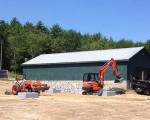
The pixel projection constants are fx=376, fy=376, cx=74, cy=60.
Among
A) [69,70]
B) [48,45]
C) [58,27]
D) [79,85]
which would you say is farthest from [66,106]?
[58,27]

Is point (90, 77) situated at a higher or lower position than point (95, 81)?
higher

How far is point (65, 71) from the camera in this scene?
48.8 m

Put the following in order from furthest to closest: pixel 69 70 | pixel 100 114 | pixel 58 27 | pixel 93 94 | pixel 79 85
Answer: pixel 58 27, pixel 69 70, pixel 79 85, pixel 93 94, pixel 100 114

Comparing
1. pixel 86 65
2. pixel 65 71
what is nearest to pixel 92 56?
pixel 86 65

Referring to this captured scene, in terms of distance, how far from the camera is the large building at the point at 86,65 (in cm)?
4312

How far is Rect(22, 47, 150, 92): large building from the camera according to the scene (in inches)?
1698

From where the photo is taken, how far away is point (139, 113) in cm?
2075

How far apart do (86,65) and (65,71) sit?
11.8 ft

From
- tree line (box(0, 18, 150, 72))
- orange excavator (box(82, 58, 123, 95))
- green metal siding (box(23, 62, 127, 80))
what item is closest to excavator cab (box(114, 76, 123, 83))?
orange excavator (box(82, 58, 123, 95))

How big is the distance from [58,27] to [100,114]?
12981 cm

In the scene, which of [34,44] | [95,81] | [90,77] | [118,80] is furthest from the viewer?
[34,44]

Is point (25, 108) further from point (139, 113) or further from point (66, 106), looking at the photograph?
point (139, 113)

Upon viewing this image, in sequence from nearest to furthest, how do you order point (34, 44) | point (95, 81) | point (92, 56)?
1. point (95, 81)
2. point (92, 56)
3. point (34, 44)

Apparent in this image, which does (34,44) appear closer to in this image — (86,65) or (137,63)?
(86,65)
